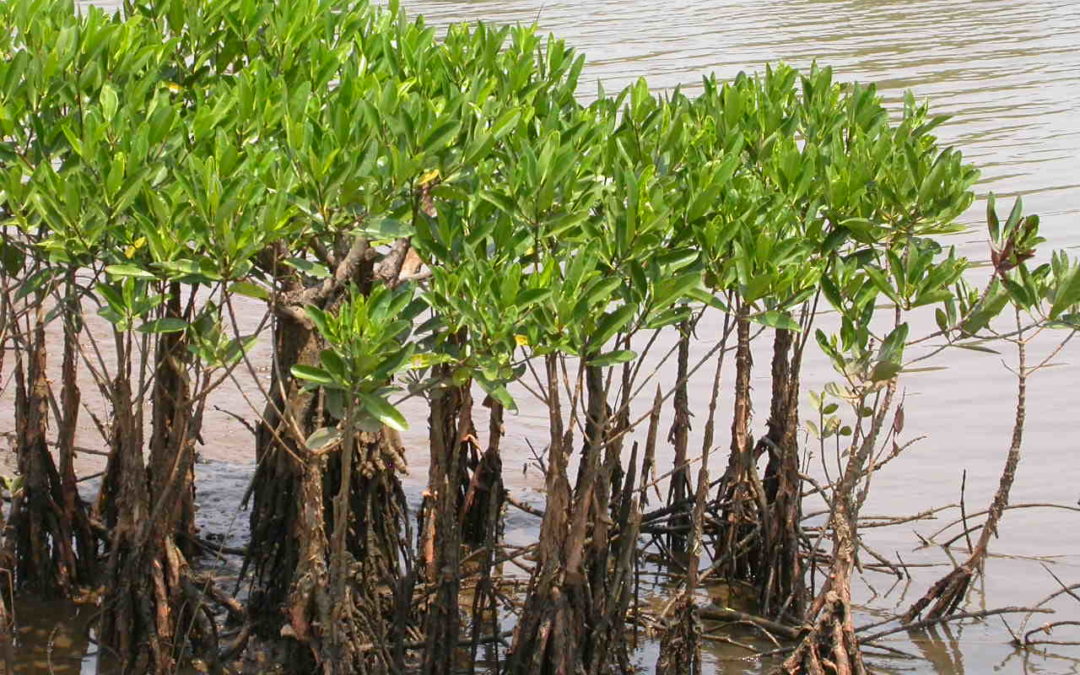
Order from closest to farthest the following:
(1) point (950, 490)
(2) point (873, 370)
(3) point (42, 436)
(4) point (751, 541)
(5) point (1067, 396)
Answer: (2) point (873, 370) < (3) point (42, 436) < (4) point (751, 541) < (1) point (950, 490) < (5) point (1067, 396)

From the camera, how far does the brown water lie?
5059 millimetres

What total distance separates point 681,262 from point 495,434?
154 cm

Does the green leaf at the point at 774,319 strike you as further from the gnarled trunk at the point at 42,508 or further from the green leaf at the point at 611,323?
the gnarled trunk at the point at 42,508

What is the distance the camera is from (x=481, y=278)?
308 cm

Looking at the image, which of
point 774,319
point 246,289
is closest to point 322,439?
point 246,289

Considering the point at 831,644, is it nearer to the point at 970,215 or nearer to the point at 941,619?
the point at 941,619

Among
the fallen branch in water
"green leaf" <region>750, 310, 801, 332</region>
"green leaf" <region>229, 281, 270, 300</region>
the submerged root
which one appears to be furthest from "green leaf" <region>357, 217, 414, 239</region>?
the fallen branch in water

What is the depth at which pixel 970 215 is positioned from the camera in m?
9.12

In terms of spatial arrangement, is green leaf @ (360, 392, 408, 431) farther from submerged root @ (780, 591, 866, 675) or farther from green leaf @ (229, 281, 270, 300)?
submerged root @ (780, 591, 866, 675)

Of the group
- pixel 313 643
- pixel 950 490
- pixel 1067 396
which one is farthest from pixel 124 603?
pixel 1067 396

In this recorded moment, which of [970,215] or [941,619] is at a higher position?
[970,215]

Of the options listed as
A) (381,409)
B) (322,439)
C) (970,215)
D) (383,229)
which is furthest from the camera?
(970,215)

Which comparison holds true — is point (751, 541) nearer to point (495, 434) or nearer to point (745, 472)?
point (745, 472)

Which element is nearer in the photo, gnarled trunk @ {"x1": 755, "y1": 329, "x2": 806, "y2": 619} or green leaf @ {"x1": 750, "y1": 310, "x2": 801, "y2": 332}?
green leaf @ {"x1": 750, "y1": 310, "x2": 801, "y2": 332}
